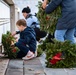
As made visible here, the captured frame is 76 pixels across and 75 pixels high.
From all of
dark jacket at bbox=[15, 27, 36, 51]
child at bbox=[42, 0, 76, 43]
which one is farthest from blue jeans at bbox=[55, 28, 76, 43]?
dark jacket at bbox=[15, 27, 36, 51]

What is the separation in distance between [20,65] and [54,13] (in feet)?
4.01

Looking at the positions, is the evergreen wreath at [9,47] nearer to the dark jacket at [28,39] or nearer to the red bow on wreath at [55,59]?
the dark jacket at [28,39]

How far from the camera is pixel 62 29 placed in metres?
6.61

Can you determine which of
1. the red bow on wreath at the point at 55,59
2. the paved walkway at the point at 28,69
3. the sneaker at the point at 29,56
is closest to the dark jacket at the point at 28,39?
the sneaker at the point at 29,56

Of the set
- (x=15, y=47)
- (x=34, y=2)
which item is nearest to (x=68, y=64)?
(x=15, y=47)

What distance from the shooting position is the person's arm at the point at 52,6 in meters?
6.43

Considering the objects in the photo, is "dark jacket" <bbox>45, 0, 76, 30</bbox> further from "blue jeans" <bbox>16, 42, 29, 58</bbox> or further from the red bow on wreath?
"blue jeans" <bbox>16, 42, 29, 58</bbox>

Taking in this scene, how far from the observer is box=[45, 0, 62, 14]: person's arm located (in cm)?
643

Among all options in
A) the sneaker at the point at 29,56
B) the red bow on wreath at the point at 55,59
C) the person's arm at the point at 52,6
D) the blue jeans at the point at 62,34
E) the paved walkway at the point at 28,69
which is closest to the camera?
the paved walkway at the point at 28,69

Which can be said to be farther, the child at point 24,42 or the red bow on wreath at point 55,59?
the child at point 24,42

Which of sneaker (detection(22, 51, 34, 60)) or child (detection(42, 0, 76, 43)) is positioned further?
sneaker (detection(22, 51, 34, 60))

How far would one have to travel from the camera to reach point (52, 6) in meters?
6.52

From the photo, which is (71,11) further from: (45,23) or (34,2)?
(34,2)

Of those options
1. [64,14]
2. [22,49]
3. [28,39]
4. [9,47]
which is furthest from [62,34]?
[9,47]
